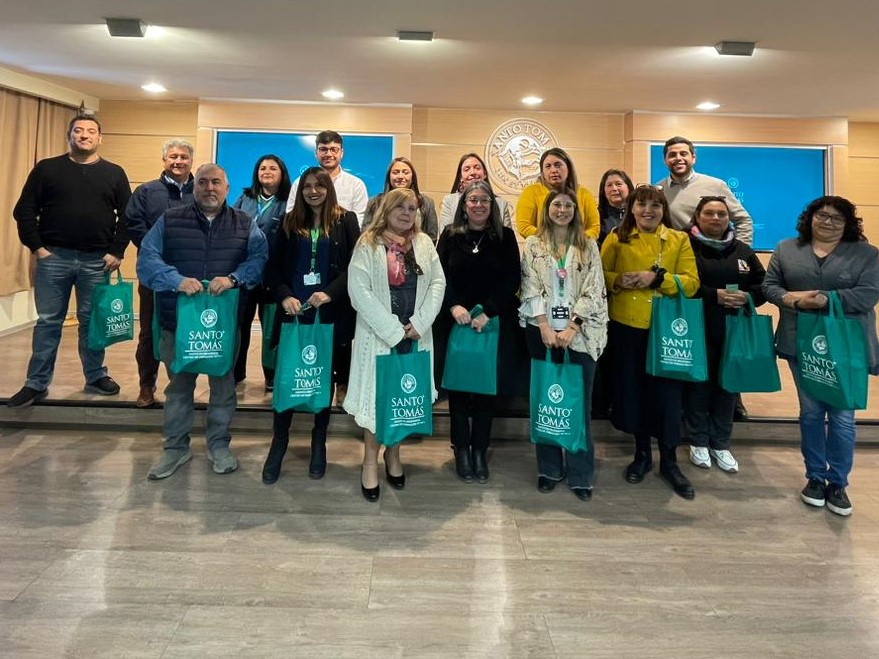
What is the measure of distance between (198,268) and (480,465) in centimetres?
163

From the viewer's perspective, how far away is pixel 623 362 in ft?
9.20

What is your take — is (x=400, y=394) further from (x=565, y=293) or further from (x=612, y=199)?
(x=612, y=199)

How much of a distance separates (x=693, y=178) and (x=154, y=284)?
287 centimetres

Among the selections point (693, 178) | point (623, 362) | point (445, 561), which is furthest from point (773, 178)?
Answer: point (445, 561)

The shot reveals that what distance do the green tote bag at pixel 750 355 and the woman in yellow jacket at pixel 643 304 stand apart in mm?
297

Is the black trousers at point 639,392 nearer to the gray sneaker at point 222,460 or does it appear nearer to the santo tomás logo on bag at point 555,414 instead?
the santo tomás logo on bag at point 555,414

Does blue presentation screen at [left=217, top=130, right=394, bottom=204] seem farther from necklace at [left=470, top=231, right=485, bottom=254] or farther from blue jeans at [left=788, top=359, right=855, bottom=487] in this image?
blue jeans at [left=788, top=359, right=855, bottom=487]

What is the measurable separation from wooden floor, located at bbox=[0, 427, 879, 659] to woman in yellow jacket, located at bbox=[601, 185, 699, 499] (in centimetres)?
29

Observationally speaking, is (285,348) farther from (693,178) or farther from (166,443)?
(693,178)

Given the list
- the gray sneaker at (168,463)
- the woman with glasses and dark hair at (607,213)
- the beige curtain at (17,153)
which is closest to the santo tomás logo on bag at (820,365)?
the woman with glasses and dark hair at (607,213)

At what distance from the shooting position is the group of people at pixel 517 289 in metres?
2.59

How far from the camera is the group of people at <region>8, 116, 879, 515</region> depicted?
259cm

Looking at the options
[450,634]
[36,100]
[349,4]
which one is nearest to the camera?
[450,634]

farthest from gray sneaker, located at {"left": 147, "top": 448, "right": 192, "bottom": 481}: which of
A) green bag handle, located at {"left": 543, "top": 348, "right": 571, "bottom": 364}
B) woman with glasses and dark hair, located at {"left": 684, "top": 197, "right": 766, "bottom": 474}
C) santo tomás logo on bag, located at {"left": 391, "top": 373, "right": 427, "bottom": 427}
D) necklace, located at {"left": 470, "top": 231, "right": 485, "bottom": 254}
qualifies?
woman with glasses and dark hair, located at {"left": 684, "top": 197, "right": 766, "bottom": 474}
